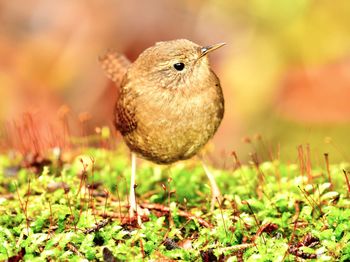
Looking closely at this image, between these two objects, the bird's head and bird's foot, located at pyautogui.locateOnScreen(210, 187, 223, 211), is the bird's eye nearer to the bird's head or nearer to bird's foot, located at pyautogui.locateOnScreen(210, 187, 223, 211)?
the bird's head

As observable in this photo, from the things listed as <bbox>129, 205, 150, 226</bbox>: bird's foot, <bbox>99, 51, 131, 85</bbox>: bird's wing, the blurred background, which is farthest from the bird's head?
the blurred background

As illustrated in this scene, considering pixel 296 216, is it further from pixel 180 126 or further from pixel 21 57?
pixel 21 57

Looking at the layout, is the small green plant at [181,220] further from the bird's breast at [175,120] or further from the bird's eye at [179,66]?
the bird's eye at [179,66]

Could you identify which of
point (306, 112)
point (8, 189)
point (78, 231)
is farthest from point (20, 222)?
point (306, 112)

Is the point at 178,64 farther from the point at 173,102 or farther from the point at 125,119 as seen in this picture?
the point at 125,119

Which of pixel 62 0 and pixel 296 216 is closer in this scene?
pixel 296 216

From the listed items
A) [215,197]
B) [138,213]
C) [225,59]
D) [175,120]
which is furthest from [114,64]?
[225,59]
